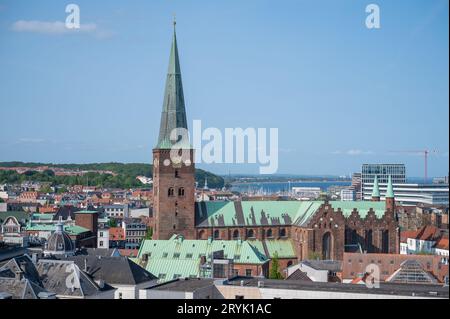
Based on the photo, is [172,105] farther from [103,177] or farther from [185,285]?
[103,177]

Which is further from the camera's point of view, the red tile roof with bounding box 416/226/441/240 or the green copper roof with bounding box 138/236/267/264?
the red tile roof with bounding box 416/226/441/240

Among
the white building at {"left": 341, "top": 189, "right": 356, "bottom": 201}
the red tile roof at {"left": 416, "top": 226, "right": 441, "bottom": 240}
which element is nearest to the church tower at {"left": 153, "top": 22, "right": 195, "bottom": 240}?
the red tile roof at {"left": 416, "top": 226, "right": 441, "bottom": 240}

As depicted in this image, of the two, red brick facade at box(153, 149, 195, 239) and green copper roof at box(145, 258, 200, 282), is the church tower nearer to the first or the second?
red brick facade at box(153, 149, 195, 239)

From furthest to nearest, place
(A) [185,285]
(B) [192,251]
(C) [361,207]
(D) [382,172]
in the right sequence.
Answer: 1. (D) [382,172]
2. (C) [361,207]
3. (B) [192,251]
4. (A) [185,285]

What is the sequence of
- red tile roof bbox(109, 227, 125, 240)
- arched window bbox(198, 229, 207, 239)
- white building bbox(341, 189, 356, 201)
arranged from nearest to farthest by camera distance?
1. arched window bbox(198, 229, 207, 239)
2. red tile roof bbox(109, 227, 125, 240)
3. white building bbox(341, 189, 356, 201)

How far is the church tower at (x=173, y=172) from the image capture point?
43125 millimetres

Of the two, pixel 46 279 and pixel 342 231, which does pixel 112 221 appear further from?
pixel 46 279

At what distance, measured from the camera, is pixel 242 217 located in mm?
45594

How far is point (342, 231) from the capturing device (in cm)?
4438

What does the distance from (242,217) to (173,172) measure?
5.08m

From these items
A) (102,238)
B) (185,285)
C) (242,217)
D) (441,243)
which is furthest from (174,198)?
(102,238)

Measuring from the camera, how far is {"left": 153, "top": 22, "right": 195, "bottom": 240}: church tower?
43.1 metres

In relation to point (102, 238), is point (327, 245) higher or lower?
higher

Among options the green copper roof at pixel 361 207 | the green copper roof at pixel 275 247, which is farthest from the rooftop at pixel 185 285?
the green copper roof at pixel 361 207
